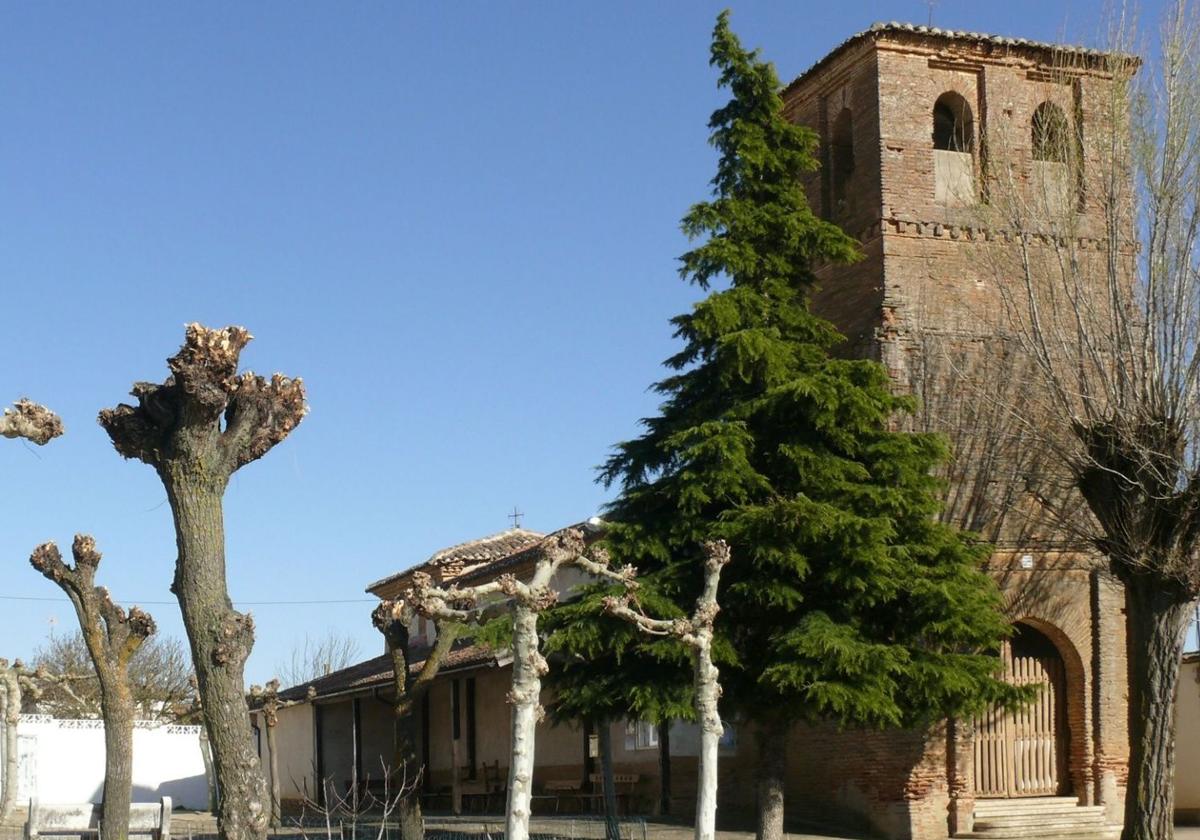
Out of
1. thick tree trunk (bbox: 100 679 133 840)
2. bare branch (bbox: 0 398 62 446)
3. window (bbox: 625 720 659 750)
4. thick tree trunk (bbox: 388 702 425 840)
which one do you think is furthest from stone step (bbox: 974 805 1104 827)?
bare branch (bbox: 0 398 62 446)

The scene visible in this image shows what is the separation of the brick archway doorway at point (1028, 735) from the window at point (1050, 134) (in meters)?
6.88

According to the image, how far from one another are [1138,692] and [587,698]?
6.44 meters

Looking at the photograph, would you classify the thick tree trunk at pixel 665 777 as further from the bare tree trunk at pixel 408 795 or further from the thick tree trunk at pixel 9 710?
the thick tree trunk at pixel 9 710

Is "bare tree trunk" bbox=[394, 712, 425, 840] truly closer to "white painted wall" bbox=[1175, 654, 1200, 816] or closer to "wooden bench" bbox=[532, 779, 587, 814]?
"wooden bench" bbox=[532, 779, 587, 814]

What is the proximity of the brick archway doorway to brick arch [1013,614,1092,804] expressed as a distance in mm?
142

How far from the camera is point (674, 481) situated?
1859 centimetres

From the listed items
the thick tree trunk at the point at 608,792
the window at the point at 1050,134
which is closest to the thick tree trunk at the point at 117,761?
the thick tree trunk at the point at 608,792

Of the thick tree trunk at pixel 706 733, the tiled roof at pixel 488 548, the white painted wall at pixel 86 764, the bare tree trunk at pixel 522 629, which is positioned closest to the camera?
the bare tree trunk at pixel 522 629

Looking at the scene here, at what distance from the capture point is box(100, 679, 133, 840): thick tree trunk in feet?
57.3

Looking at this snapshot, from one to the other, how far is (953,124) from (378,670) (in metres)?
17.8

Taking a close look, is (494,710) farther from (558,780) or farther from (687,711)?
→ (687,711)

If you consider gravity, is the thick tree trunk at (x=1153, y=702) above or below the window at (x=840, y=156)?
below

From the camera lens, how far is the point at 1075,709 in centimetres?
2178

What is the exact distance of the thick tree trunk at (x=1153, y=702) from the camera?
670 inches
